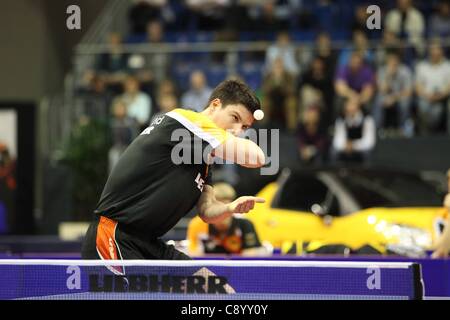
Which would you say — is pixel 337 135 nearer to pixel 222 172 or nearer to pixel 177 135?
pixel 222 172

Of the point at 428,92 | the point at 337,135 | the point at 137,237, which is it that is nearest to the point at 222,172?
the point at 337,135

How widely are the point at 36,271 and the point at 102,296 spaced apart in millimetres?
469

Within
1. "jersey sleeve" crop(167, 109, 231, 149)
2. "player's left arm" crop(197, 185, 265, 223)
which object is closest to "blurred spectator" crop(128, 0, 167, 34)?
"player's left arm" crop(197, 185, 265, 223)

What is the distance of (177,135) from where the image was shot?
5926 mm

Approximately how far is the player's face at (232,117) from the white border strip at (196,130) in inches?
6.5

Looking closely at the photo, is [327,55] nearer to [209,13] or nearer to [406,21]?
[406,21]

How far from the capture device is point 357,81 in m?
15.3

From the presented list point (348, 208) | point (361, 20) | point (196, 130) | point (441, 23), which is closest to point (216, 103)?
point (196, 130)

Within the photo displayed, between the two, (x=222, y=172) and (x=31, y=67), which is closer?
(x=222, y=172)

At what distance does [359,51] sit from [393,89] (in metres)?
0.84

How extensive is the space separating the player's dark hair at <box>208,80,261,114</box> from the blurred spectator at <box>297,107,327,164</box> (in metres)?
9.11

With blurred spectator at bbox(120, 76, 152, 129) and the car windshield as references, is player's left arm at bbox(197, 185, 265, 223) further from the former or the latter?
blurred spectator at bbox(120, 76, 152, 129)

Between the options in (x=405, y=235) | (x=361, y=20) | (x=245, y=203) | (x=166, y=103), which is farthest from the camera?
(x=361, y=20)
